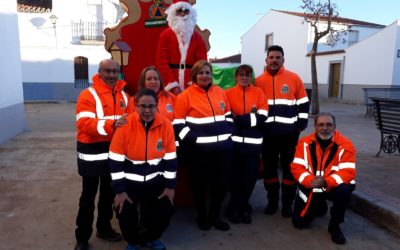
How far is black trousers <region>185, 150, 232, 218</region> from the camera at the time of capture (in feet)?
11.7

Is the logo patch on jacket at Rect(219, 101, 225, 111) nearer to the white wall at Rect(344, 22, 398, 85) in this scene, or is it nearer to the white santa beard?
the white santa beard

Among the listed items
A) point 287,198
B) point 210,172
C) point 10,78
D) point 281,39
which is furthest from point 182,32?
point 281,39

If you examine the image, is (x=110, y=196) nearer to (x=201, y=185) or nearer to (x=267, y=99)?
(x=201, y=185)

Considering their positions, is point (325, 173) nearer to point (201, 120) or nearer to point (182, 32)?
point (201, 120)

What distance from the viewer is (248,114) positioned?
146 inches

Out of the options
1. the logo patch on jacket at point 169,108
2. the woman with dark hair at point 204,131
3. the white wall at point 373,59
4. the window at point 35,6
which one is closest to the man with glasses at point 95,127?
the logo patch on jacket at point 169,108

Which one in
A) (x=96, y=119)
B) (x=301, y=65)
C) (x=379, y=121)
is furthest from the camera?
(x=301, y=65)

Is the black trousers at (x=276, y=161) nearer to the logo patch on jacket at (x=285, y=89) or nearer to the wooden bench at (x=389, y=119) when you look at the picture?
the logo patch on jacket at (x=285, y=89)

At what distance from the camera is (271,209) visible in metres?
4.16

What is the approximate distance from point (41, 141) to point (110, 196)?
17.4 feet

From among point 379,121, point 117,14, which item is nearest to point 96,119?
point 379,121

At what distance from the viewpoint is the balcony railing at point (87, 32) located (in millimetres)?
19562

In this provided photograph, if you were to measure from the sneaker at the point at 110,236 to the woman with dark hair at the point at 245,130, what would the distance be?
4.15 feet

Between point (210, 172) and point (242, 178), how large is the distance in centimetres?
46
